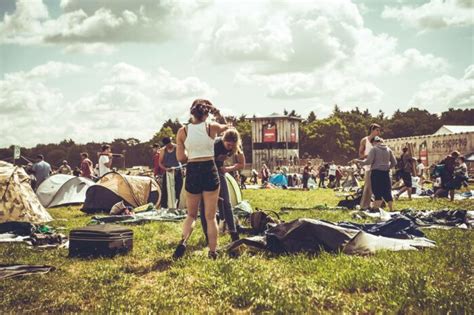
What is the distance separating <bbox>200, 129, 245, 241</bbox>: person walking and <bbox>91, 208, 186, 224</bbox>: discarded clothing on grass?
11.6 feet

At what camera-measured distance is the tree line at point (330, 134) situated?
77188 millimetres

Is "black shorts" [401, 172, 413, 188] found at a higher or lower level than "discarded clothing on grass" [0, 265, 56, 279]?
higher

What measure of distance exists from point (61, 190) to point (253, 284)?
12686mm

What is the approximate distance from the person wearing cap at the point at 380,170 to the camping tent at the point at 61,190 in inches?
406

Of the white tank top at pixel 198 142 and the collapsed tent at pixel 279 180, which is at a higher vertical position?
the white tank top at pixel 198 142

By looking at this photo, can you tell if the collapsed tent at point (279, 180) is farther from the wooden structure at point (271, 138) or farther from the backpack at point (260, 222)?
the wooden structure at point (271, 138)

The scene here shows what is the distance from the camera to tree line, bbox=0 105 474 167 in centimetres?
7719

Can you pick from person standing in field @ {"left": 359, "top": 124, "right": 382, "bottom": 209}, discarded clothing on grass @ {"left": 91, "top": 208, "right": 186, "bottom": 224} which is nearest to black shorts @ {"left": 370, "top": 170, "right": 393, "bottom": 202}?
person standing in field @ {"left": 359, "top": 124, "right": 382, "bottom": 209}

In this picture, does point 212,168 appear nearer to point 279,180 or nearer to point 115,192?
point 115,192

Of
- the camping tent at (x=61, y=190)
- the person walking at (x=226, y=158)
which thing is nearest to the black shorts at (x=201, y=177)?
the person walking at (x=226, y=158)

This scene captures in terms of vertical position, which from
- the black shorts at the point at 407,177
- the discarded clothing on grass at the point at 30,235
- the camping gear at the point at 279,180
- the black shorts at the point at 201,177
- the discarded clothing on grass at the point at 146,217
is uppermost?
the black shorts at the point at 201,177

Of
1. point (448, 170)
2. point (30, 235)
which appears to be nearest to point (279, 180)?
point (448, 170)

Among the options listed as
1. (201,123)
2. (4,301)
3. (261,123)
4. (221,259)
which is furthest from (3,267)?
(261,123)

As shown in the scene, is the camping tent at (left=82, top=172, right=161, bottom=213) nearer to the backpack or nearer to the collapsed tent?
the backpack
